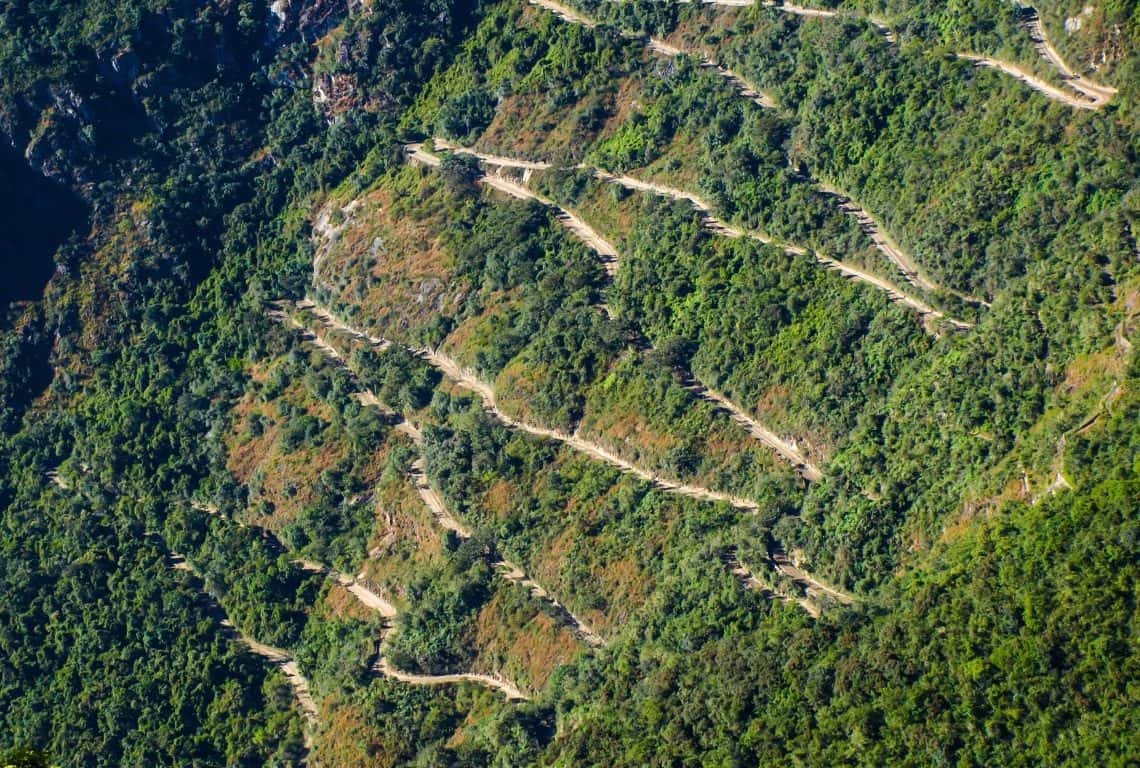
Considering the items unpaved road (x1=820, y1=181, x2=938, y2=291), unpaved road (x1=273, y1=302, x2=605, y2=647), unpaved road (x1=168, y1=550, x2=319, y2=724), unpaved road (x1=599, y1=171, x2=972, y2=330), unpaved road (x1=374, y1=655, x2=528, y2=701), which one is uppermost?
unpaved road (x1=820, y1=181, x2=938, y2=291)

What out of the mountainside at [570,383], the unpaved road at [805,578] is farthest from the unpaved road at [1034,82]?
the unpaved road at [805,578]

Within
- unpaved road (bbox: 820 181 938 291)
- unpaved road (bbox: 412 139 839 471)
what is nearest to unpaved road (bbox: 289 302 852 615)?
unpaved road (bbox: 412 139 839 471)

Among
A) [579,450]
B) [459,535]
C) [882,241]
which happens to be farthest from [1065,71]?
[459,535]

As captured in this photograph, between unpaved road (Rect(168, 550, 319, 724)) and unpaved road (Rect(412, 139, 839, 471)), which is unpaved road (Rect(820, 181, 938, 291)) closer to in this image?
unpaved road (Rect(412, 139, 839, 471))

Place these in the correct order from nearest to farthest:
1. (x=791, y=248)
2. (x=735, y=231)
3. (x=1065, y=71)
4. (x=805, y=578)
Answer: (x=805, y=578) < (x=1065, y=71) < (x=791, y=248) < (x=735, y=231)

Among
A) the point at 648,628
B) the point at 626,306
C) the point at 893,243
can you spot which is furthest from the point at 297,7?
the point at 648,628

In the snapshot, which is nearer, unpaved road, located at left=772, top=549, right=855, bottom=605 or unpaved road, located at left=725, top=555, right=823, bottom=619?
unpaved road, located at left=725, top=555, right=823, bottom=619

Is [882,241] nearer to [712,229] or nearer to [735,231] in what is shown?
[735,231]

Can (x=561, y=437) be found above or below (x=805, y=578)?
above
